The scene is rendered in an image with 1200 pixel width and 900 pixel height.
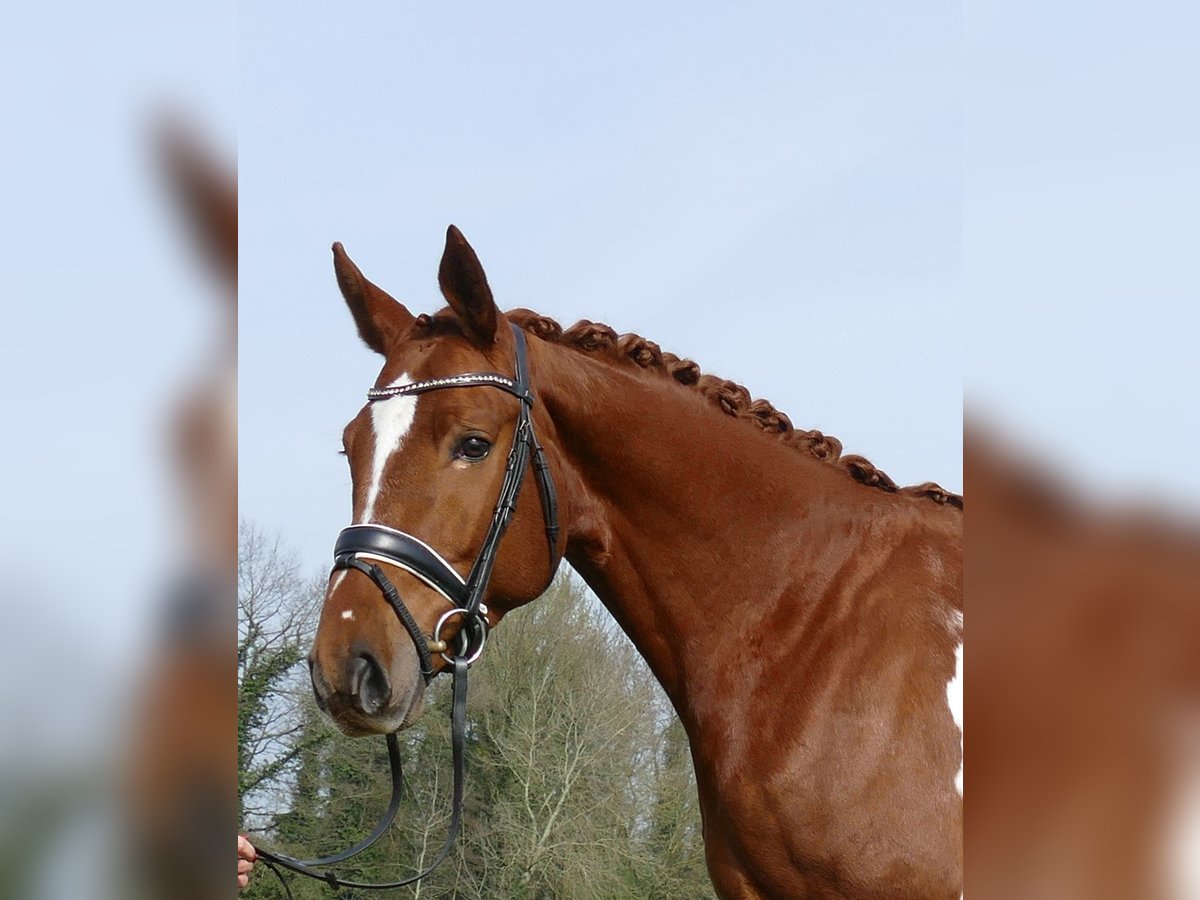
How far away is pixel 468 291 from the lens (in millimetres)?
3691

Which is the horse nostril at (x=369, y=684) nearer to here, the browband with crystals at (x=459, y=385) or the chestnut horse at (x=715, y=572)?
the chestnut horse at (x=715, y=572)

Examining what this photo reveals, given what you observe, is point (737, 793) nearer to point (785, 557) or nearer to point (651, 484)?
point (785, 557)

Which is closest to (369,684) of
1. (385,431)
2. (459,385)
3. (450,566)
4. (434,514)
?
(450,566)

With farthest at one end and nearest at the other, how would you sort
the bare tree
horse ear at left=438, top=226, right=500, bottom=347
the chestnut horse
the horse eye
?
the bare tree
horse ear at left=438, top=226, right=500, bottom=347
the horse eye
the chestnut horse

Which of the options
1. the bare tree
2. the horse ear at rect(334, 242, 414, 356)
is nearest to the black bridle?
the horse ear at rect(334, 242, 414, 356)

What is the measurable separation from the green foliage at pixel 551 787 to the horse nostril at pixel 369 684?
1695 centimetres

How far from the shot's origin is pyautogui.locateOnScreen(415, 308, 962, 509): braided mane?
378 cm

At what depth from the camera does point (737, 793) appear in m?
3.31

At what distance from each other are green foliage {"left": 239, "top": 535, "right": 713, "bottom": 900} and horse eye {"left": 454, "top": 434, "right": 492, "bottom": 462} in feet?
55.0

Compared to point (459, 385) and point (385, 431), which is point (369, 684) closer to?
point (385, 431)

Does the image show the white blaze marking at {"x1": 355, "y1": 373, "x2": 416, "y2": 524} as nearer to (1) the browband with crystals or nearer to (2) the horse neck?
(1) the browband with crystals

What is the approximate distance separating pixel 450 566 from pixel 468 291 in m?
0.92
